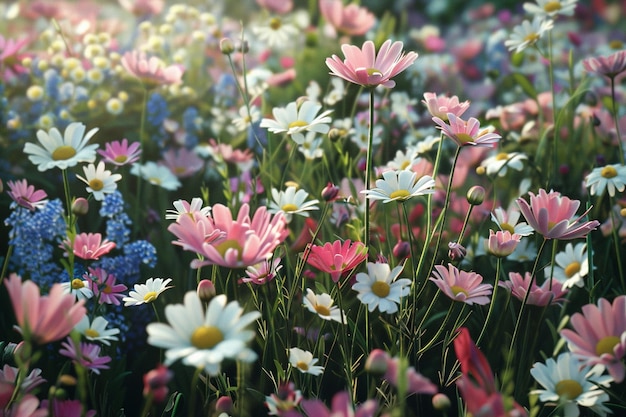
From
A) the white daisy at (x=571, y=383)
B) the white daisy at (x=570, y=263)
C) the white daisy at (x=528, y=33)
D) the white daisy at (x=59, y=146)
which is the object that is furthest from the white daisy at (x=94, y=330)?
the white daisy at (x=528, y=33)

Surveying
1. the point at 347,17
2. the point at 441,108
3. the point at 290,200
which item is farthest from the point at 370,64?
the point at 347,17

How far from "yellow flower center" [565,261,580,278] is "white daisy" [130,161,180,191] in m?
0.74

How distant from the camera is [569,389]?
0.76m

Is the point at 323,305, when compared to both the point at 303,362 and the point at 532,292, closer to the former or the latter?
the point at 303,362

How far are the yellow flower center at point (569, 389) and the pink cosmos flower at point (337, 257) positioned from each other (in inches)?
10.7

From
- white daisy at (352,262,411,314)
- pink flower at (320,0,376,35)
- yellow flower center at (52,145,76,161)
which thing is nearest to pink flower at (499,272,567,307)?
white daisy at (352,262,411,314)

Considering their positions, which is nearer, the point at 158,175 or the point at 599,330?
the point at 599,330

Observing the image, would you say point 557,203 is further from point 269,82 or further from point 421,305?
point 269,82

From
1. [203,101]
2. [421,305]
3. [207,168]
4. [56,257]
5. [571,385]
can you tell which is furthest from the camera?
[203,101]

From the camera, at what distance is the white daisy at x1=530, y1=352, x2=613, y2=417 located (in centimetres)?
75

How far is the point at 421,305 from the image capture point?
1.03 metres

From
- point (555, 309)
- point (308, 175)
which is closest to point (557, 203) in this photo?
point (555, 309)

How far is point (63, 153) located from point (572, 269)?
81 cm

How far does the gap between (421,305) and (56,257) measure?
2.25 ft
